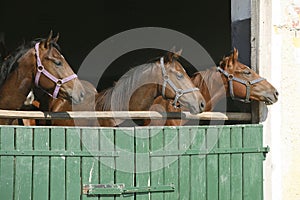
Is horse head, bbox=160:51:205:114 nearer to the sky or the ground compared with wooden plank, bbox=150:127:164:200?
nearer to the sky

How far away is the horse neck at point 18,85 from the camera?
16.5 ft

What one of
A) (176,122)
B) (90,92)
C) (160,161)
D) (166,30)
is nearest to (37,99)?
(90,92)

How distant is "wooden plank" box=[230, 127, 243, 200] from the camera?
4770mm

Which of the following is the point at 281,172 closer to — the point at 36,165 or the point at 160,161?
the point at 160,161

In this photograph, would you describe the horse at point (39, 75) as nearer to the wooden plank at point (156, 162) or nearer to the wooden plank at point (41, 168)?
the wooden plank at point (41, 168)

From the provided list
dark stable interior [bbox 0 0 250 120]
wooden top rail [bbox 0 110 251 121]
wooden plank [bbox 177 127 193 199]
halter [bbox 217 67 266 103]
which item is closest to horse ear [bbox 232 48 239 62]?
halter [bbox 217 67 266 103]

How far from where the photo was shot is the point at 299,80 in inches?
204

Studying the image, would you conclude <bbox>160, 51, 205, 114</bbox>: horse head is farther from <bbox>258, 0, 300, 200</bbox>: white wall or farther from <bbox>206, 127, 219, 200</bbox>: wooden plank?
<bbox>258, 0, 300, 200</bbox>: white wall

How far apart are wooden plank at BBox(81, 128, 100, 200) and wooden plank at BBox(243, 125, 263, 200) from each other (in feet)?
3.99

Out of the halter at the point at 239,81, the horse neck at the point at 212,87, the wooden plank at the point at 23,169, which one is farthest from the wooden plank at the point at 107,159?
the horse neck at the point at 212,87

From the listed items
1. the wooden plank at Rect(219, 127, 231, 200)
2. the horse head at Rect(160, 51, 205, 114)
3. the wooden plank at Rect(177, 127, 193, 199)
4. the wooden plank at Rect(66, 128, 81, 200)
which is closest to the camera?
the wooden plank at Rect(66, 128, 81, 200)

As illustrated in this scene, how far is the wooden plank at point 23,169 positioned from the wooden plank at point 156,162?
2.96ft

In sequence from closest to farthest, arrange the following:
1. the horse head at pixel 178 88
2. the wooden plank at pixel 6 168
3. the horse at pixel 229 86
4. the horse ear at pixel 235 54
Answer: the wooden plank at pixel 6 168 → the horse head at pixel 178 88 → the horse at pixel 229 86 → the horse ear at pixel 235 54

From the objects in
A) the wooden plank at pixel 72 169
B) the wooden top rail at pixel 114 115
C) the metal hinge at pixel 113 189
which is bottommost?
the metal hinge at pixel 113 189
